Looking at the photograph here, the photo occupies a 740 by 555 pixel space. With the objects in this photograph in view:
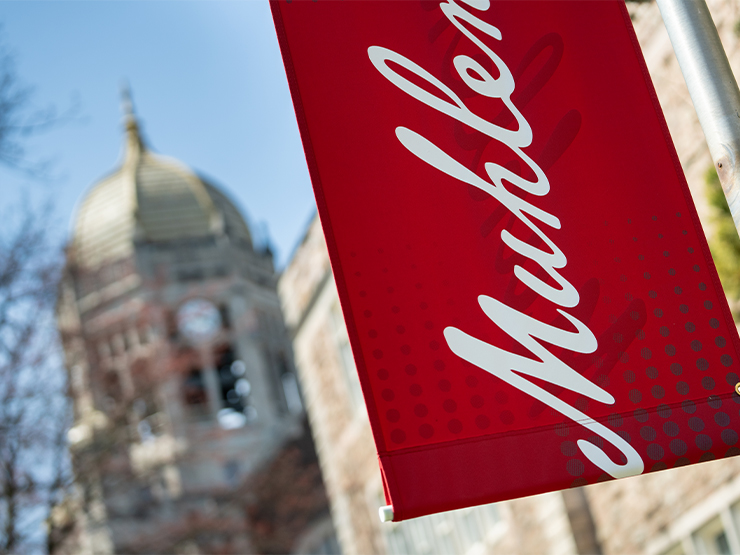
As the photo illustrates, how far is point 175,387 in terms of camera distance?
1485 inches

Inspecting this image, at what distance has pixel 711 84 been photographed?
11.9 feet

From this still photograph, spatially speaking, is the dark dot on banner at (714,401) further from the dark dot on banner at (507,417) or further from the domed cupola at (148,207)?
the domed cupola at (148,207)

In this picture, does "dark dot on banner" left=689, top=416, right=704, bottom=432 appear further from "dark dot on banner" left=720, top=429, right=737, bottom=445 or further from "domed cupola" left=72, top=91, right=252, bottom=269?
"domed cupola" left=72, top=91, right=252, bottom=269

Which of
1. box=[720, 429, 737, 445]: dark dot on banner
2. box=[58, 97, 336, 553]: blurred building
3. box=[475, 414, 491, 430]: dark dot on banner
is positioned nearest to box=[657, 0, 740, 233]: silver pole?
box=[720, 429, 737, 445]: dark dot on banner

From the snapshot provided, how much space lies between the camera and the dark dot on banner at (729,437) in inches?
141

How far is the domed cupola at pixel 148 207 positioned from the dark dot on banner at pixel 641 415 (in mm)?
46127

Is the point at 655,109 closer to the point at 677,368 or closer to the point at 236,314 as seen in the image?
the point at 677,368

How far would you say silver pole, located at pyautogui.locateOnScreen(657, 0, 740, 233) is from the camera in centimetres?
358

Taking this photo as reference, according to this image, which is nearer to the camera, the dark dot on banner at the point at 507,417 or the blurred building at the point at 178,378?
the dark dot on banner at the point at 507,417

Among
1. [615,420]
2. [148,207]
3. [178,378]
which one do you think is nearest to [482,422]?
[615,420]

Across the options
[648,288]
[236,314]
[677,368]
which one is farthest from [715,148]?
[236,314]

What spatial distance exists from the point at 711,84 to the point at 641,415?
1.22 m

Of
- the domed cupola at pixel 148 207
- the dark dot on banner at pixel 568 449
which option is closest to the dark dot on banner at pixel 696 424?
the dark dot on banner at pixel 568 449

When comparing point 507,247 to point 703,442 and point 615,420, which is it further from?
point 703,442
